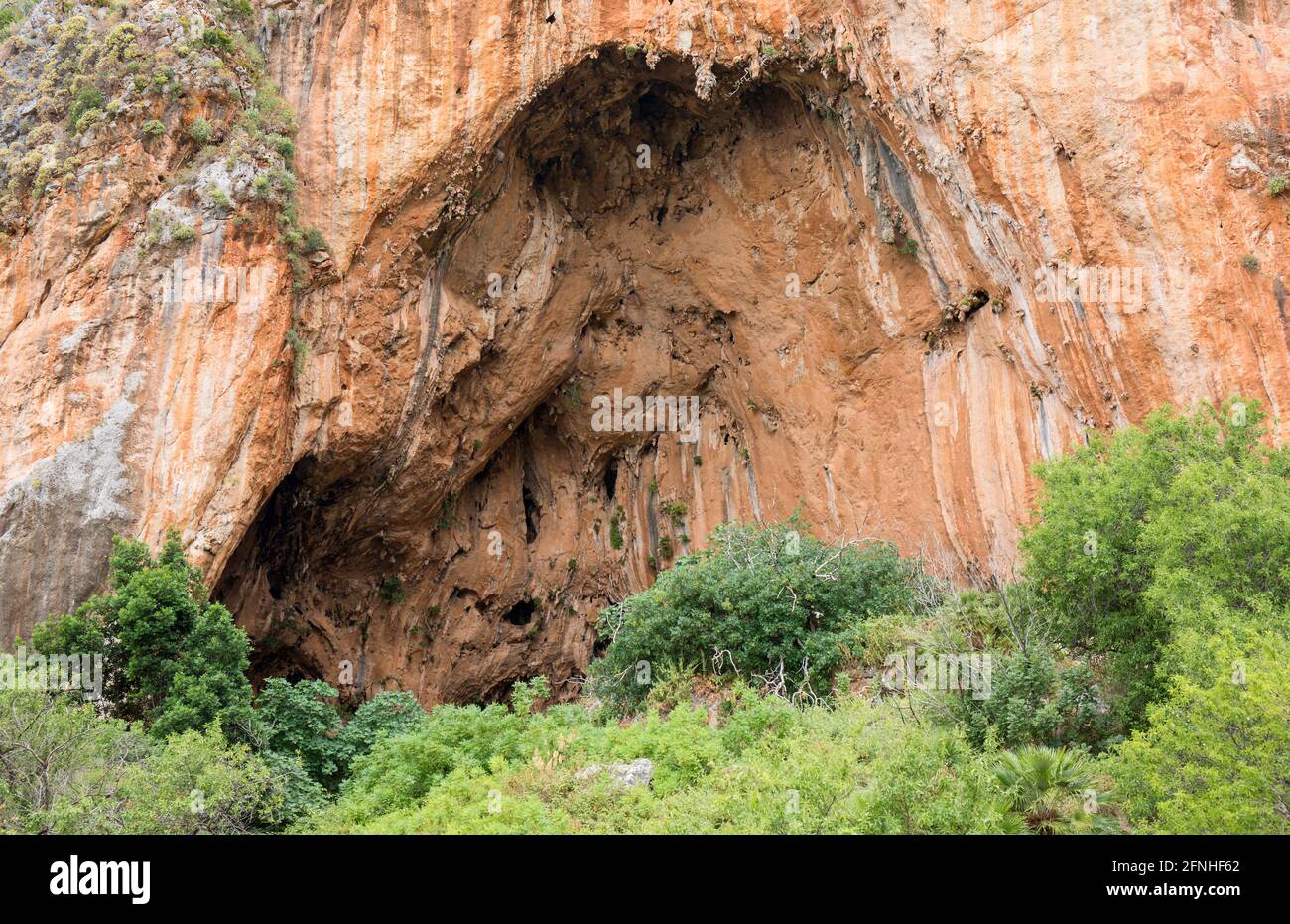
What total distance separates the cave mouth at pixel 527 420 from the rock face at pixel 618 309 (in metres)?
0.09

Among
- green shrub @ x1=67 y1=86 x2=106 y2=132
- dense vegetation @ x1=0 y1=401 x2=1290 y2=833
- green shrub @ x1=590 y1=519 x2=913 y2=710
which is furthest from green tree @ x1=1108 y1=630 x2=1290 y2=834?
green shrub @ x1=67 y1=86 x2=106 y2=132

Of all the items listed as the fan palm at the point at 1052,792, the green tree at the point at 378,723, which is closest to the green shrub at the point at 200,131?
the green tree at the point at 378,723

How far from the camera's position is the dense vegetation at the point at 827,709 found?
33.2 ft

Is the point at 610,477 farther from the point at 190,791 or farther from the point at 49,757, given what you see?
the point at 49,757

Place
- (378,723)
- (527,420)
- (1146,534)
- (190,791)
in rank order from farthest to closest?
(527,420), (378,723), (190,791), (1146,534)

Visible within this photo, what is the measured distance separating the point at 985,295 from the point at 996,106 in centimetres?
344

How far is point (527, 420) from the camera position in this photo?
85.5 ft

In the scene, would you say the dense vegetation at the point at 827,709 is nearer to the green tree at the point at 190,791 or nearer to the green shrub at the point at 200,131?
the green tree at the point at 190,791

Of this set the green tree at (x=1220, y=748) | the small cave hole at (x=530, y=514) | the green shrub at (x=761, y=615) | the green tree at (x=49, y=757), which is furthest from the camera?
the small cave hole at (x=530, y=514)

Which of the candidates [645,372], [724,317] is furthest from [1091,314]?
[645,372]

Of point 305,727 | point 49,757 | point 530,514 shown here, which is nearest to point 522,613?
point 530,514

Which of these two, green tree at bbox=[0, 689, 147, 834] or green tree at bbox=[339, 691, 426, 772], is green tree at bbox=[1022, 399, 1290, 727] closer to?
green tree at bbox=[339, 691, 426, 772]

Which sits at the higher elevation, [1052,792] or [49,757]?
[49,757]

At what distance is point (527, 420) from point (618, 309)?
3471mm
